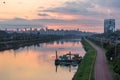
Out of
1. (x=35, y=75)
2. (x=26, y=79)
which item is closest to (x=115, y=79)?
(x=26, y=79)

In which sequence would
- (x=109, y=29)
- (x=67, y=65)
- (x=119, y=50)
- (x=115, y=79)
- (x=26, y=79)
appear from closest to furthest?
(x=115, y=79)
(x=26, y=79)
(x=119, y=50)
(x=67, y=65)
(x=109, y=29)

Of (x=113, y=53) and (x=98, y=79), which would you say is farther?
(x=113, y=53)

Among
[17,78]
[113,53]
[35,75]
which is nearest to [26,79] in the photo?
[17,78]

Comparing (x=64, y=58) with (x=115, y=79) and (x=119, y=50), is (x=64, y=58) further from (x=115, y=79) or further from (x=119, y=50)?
(x=115, y=79)

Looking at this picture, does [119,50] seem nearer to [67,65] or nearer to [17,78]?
[67,65]

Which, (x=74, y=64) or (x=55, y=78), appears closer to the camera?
(x=55, y=78)

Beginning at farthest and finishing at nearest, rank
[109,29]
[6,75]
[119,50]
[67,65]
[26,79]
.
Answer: [109,29] < [67,65] < [119,50] < [6,75] < [26,79]

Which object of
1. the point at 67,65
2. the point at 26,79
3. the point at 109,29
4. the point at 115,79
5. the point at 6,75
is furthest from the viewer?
the point at 109,29

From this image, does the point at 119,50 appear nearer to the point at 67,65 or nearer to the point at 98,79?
the point at 67,65

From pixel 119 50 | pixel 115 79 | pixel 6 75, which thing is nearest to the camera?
pixel 115 79

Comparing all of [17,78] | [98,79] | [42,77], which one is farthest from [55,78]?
[98,79]
